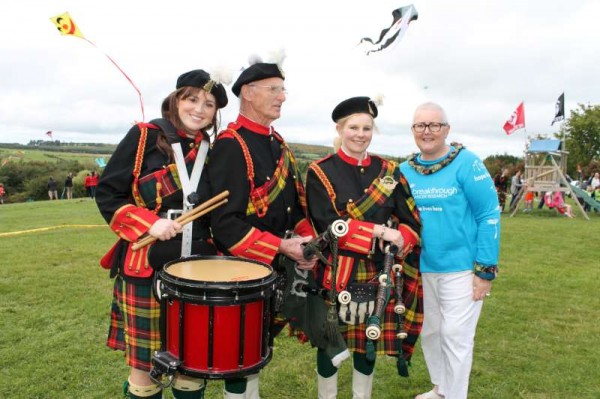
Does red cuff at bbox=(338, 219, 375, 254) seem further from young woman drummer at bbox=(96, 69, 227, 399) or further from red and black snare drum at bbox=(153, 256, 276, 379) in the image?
young woman drummer at bbox=(96, 69, 227, 399)

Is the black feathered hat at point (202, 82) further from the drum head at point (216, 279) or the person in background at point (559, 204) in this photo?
the person in background at point (559, 204)

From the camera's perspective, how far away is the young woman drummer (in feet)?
8.43

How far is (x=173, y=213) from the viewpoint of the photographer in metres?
2.61

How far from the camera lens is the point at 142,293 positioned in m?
2.64

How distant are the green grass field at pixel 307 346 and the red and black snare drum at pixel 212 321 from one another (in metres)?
1.63

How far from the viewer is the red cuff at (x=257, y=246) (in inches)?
105

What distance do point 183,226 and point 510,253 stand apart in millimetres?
8636

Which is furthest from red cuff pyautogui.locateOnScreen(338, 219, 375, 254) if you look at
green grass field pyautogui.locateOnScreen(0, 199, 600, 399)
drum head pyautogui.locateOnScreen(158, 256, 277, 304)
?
green grass field pyautogui.locateOnScreen(0, 199, 600, 399)

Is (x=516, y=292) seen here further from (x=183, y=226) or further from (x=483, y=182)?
(x=183, y=226)

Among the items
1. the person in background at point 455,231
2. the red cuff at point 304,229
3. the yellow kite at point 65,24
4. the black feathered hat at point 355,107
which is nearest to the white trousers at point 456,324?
the person in background at point 455,231

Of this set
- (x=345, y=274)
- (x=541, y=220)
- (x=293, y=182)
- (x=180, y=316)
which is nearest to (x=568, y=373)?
(x=345, y=274)

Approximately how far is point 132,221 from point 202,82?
2.81 ft

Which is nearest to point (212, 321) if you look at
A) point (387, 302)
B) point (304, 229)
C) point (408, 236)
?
point (304, 229)

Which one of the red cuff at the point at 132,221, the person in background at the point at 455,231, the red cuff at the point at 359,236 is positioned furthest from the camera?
the person in background at the point at 455,231
